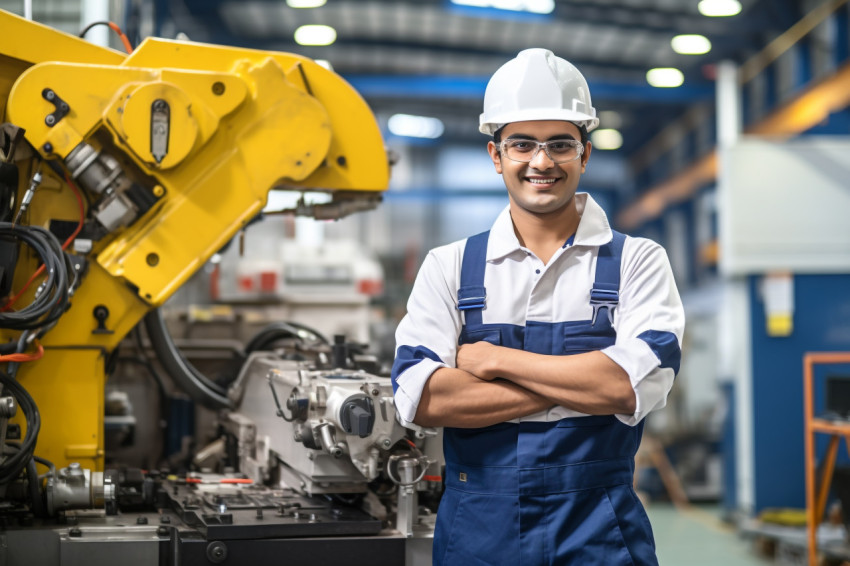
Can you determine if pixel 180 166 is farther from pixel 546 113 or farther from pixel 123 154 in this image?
pixel 546 113

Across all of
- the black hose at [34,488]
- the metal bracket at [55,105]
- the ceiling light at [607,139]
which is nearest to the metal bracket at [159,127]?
the metal bracket at [55,105]

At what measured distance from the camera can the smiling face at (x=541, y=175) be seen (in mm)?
1912

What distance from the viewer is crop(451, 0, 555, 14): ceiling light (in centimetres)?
920

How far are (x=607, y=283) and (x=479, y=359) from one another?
0.93 feet

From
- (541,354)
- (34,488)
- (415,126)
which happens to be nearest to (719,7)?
(541,354)

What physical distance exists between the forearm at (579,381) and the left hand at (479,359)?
0.03m

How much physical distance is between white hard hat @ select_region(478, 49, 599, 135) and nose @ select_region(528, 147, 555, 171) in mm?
75

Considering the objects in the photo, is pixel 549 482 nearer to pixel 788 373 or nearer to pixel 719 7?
pixel 788 373

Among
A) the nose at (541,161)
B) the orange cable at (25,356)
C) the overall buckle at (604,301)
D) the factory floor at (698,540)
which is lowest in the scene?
the factory floor at (698,540)

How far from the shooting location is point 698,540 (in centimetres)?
664

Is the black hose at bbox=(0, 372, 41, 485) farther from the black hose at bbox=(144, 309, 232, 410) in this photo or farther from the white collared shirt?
the white collared shirt

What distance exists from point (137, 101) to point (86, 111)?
0.14m

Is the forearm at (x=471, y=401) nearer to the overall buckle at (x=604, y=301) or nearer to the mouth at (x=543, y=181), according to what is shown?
the overall buckle at (x=604, y=301)

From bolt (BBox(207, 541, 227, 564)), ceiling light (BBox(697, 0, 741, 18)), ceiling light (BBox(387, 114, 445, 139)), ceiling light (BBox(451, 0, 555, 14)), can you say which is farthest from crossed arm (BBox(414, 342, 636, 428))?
ceiling light (BBox(387, 114, 445, 139))
